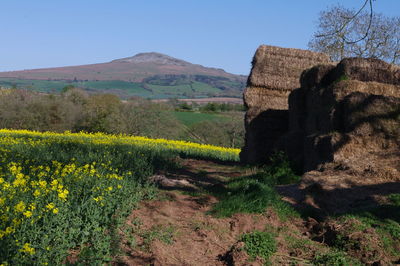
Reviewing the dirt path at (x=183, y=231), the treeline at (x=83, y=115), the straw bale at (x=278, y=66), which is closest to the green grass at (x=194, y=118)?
the treeline at (x=83, y=115)

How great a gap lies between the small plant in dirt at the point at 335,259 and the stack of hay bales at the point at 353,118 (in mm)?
3301

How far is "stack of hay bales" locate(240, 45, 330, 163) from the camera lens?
575 inches

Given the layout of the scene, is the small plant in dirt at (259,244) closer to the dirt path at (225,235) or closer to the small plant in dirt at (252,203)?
the dirt path at (225,235)

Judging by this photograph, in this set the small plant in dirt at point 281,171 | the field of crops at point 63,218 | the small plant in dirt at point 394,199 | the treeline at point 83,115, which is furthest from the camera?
the treeline at point 83,115

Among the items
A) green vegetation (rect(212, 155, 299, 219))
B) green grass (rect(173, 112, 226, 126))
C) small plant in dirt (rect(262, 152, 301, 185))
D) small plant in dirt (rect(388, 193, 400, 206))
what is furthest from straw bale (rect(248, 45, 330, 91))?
green grass (rect(173, 112, 226, 126))

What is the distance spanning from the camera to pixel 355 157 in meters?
9.46

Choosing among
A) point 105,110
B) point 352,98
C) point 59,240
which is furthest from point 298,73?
point 105,110

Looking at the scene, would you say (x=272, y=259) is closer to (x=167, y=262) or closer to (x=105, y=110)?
(x=167, y=262)

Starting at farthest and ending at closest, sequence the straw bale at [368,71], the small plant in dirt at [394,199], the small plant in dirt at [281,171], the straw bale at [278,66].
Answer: the straw bale at [278,66]
the straw bale at [368,71]
the small plant in dirt at [281,171]
the small plant in dirt at [394,199]

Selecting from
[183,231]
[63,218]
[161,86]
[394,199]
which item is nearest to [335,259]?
[183,231]

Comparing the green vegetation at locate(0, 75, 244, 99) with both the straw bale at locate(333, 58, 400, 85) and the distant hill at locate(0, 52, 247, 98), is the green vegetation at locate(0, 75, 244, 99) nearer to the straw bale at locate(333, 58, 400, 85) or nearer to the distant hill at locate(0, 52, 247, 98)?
the distant hill at locate(0, 52, 247, 98)

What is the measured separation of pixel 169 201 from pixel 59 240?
2.94 m

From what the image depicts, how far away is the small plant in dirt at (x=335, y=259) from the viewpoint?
18.4 ft

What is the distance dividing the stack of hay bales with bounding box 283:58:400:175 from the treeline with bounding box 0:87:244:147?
70.6 ft
